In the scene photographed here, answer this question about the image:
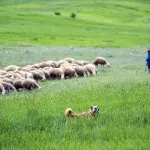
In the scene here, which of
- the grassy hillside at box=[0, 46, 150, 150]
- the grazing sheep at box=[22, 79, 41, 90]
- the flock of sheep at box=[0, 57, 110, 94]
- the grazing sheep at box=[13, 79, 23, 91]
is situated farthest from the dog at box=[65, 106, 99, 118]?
the grazing sheep at box=[13, 79, 23, 91]

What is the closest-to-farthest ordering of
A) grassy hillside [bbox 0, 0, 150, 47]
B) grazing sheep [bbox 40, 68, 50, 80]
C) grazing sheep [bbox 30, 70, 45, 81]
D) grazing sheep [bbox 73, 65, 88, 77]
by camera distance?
grazing sheep [bbox 30, 70, 45, 81] → grazing sheep [bbox 40, 68, 50, 80] → grazing sheep [bbox 73, 65, 88, 77] → grassy hillside [bbox 0, 0, 150, 47]

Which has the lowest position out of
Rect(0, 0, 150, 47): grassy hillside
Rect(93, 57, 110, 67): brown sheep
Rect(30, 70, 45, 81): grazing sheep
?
Rect(30, 70, 45, 81): grazing sheep

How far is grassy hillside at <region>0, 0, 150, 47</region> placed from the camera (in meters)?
59.0

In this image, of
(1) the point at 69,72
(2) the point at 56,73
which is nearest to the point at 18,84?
(2) the point at 56,73

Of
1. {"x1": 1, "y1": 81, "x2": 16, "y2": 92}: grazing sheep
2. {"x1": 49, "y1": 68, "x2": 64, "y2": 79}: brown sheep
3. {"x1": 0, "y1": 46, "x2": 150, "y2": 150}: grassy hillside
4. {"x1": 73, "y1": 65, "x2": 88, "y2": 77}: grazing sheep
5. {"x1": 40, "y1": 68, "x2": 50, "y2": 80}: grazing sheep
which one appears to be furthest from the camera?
{"x1": 73, "y1": 65, "x2": 88, "y2": 77}: grazing sheep

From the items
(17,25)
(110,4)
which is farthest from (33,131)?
(110,4)

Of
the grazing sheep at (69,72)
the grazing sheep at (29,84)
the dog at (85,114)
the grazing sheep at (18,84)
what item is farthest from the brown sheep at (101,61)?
the dog at (85,114)

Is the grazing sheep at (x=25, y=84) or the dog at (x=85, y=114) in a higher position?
the grazing sheep at (x=25, y=84)

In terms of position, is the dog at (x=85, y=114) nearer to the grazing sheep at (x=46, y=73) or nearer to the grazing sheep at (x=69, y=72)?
the grazing sheep at (x=46, y=73)

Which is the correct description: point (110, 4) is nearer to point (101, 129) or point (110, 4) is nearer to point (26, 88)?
point (26, 88)

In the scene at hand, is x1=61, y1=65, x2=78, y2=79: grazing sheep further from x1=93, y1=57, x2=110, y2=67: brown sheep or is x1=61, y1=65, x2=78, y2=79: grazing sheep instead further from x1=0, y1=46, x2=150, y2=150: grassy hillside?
x1=93, y1=57, x2=110, y2=67: brown sheep

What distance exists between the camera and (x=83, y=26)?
81.8 metres

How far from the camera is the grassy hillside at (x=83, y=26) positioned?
59.0 m

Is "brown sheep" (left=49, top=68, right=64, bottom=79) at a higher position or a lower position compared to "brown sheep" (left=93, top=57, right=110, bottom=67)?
lower
